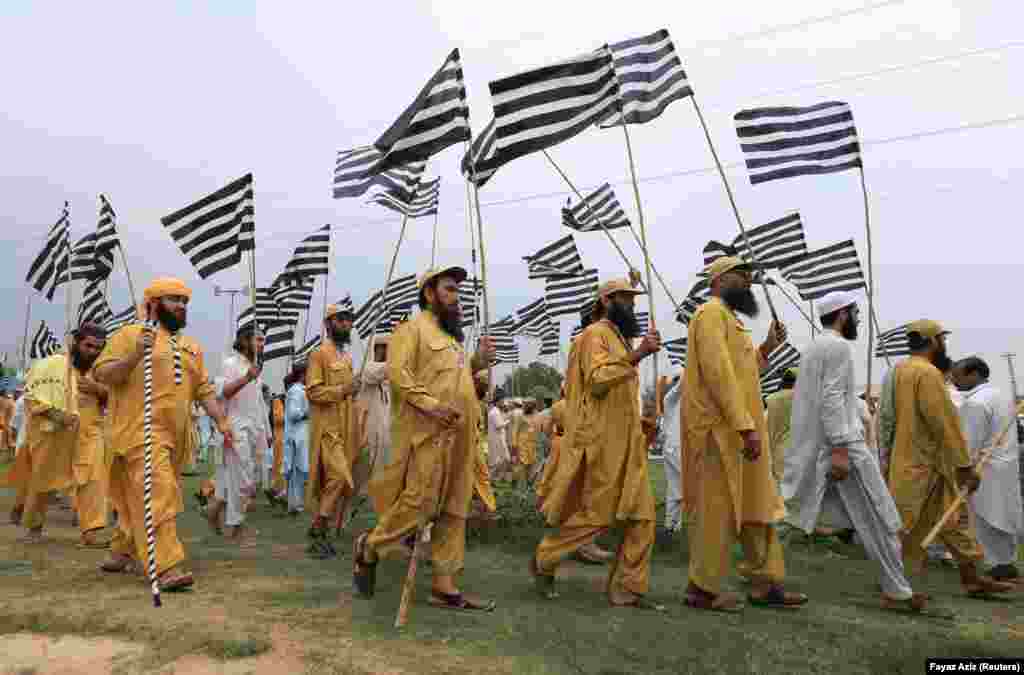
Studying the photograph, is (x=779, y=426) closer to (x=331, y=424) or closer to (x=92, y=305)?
(x=331, y=424)

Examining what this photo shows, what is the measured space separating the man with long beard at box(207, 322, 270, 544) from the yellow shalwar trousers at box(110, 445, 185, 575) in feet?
5.37

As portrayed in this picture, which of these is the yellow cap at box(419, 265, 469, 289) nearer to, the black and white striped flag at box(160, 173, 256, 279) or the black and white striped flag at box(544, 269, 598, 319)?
the black and white striped flag at box(160, 173, 256, 279)

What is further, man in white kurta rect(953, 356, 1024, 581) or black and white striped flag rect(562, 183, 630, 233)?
black and white striped flag rect(562, 183, 630, 233)

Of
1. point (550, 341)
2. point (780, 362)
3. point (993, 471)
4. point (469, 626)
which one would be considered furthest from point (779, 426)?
point (550, 341)

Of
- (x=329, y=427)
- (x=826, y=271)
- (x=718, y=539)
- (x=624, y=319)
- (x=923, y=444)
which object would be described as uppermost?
(x=826, y=271)

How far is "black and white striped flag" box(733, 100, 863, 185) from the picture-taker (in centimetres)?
773

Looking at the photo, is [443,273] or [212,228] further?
[212,228]

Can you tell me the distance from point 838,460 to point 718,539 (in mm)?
934

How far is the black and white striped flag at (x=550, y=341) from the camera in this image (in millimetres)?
18906

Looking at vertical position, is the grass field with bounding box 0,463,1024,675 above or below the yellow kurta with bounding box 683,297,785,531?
below

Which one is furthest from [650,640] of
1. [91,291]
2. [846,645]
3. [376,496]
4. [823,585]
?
[91,291]

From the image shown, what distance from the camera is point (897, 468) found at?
619 centimetres

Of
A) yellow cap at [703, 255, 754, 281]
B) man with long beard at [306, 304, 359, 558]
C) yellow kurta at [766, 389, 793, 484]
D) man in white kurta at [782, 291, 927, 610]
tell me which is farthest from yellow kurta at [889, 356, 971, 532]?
man with long beard at [306, 304, 359, 558]

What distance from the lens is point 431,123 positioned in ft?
20.5
